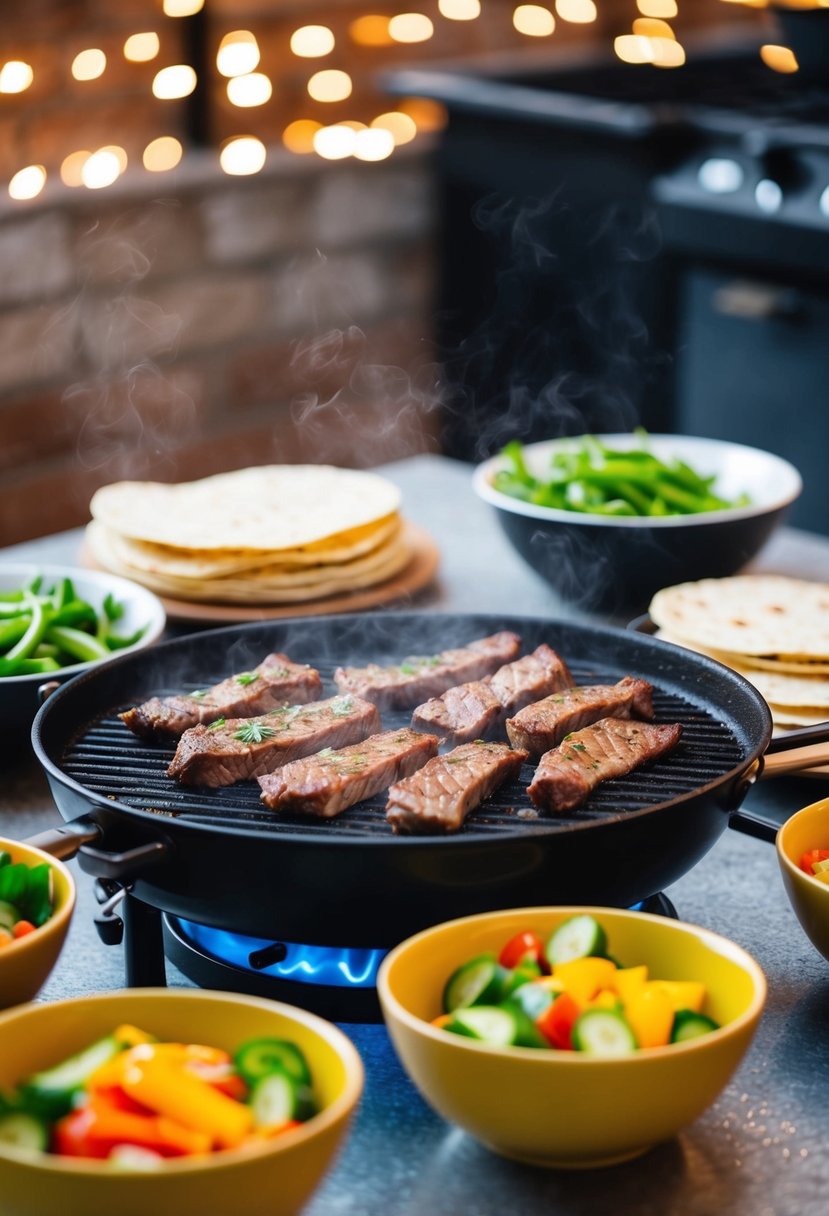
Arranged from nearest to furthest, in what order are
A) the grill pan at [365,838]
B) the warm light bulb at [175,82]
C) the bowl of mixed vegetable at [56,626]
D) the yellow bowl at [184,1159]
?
the yellow bowl at [184,1159], the grill pan at [365,838], the bowl of mixed vegetable at [56,626], the warm light bulb at [175,82]

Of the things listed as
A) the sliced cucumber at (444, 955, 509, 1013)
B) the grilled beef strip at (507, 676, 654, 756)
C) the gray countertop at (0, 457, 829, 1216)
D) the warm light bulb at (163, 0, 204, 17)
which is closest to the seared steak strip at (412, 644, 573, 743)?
the grilled beef strip at (507, 676, 654, 756)

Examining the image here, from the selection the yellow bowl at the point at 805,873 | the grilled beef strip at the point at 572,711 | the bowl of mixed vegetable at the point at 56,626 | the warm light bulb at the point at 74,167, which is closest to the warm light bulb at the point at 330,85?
the warm light bulb at the point at 74,167

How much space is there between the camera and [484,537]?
3.42 meters

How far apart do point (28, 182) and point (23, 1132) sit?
4.31 meters

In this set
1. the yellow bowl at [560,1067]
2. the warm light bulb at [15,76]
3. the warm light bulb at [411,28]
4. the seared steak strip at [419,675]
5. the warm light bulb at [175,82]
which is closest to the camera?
the yellow bowl at [560,1067]

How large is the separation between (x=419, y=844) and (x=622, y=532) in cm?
136

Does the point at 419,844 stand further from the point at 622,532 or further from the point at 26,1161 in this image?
the point at 622,532

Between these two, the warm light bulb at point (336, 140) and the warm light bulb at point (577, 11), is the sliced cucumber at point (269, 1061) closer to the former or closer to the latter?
the warm light bulb at point (336, 140)

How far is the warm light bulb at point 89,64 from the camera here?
510 centimetres

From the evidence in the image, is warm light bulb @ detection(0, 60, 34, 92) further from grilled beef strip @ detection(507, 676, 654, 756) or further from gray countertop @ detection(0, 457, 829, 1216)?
grilled beef strip @ detection(507, 676, 654, 756)

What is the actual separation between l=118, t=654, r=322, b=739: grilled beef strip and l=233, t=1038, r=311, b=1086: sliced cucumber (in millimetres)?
683

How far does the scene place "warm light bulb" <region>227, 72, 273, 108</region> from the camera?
5598mm

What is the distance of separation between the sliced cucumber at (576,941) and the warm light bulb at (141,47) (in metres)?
4.47

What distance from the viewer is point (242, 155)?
5.59m
